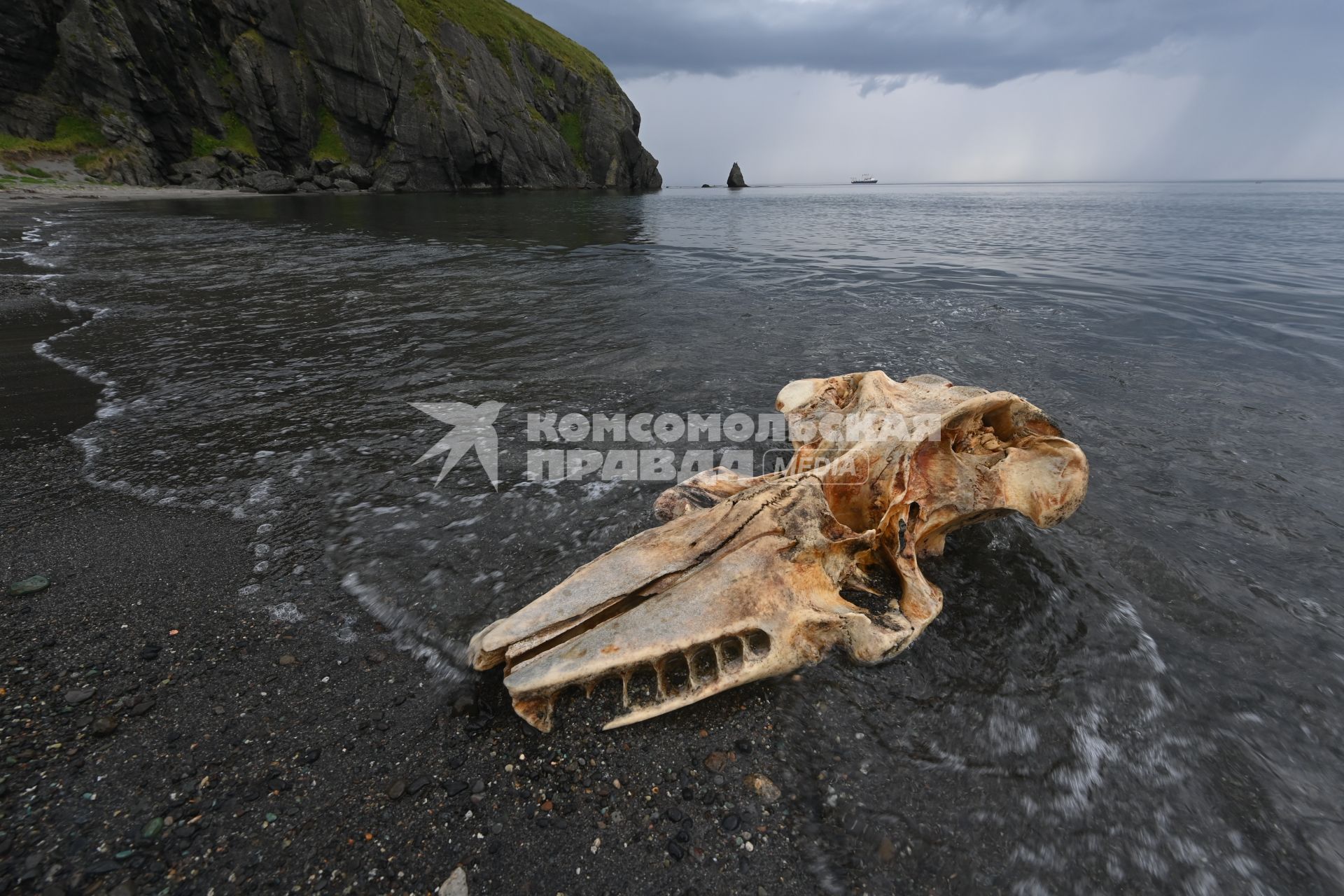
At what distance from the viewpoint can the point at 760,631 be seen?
290 cm

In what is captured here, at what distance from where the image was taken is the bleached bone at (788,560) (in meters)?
2.70

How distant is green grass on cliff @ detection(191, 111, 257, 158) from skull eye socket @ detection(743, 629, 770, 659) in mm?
81057

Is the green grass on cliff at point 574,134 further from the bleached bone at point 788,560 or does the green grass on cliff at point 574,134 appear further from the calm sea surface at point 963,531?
the bleached bone at point 788,560

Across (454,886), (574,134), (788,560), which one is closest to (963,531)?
(788,560)

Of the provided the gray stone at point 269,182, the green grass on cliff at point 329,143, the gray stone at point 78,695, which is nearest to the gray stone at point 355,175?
the green grass on cliff at point 329,143

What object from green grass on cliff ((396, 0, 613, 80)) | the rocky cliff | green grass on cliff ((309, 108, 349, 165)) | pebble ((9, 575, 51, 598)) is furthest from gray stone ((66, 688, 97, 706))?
green grass on cliff ((396, 0, 613, 80))

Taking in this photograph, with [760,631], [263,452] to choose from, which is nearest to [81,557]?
[263,452]

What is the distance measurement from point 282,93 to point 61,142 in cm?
2168

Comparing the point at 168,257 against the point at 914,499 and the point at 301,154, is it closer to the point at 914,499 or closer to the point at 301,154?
the point at 914,499

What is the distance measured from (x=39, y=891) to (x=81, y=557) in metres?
2.93

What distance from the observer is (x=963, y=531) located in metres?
4.76

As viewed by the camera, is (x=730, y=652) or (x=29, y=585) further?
(x=29, y=585)

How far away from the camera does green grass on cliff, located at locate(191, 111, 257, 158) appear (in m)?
58.0

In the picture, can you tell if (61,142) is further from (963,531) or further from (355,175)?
(963,531)
